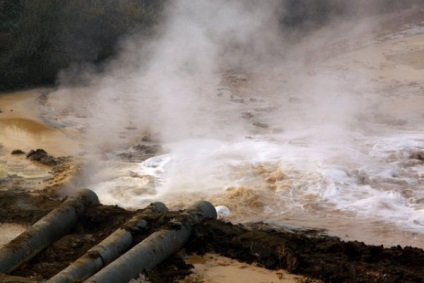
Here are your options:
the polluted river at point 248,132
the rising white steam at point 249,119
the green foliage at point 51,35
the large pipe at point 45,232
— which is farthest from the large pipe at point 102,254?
the green foliage at point 51,35

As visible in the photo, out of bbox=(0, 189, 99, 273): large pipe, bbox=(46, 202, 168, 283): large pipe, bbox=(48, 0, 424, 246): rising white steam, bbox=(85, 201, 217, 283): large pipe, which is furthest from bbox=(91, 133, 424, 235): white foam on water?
bbox=(46, 202, 168, 283): large pipe

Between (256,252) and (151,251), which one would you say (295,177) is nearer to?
(256,252)

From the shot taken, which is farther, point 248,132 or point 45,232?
point 248,132

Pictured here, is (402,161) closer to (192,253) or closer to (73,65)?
(192,253)

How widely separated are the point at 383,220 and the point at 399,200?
2.08 feet

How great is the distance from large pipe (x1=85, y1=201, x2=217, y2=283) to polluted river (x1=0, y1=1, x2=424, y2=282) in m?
1.19

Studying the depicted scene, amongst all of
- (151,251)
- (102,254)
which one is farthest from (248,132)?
(102,254)

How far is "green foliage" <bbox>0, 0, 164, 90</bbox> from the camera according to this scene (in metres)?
15.0

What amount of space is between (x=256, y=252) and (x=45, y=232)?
215 cm

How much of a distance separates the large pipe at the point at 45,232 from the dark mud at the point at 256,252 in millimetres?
78

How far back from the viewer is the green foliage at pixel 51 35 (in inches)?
591

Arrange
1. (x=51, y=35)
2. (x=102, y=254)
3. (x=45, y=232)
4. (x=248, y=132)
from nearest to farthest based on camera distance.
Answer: (x=102, y=254)
(x=45, y=232)
(x=248, y=132)
(x=51, y=35)

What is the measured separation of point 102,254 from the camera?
6.04 metres

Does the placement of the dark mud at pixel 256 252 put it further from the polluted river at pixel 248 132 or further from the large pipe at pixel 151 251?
the polluted river at pixel 248 132
